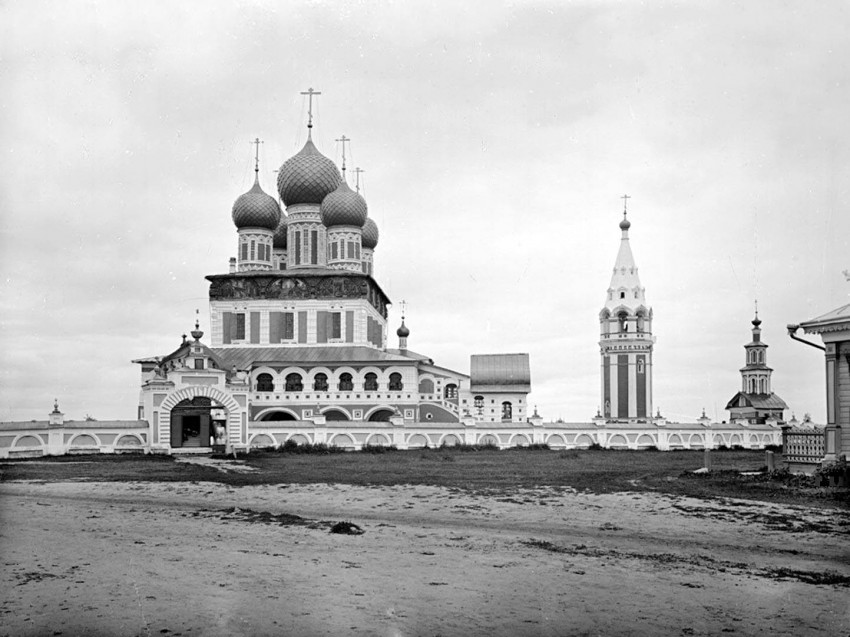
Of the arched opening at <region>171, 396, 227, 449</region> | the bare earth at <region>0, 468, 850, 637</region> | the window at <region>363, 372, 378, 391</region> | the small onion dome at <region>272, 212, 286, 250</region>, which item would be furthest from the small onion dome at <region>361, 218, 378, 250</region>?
the bare earth at <region>0, 468, 850, 637</region>

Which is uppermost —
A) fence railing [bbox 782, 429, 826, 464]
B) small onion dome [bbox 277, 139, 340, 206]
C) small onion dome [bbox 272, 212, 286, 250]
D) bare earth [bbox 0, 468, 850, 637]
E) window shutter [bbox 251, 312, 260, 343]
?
small onion dome [bbox 277, 139, 340, 206]

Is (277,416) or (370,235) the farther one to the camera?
(370,235)

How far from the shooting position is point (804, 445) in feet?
66.6

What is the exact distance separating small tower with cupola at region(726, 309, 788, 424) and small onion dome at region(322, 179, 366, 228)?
25419mm

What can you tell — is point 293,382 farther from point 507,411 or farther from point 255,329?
point 507,411

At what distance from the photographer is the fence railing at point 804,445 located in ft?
65.5

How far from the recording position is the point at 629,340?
195 ft

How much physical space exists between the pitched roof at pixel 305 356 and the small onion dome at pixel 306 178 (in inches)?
334

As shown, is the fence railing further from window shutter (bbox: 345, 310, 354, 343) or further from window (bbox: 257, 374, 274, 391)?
window shutter (bbox: 345, 310, 354, 343)

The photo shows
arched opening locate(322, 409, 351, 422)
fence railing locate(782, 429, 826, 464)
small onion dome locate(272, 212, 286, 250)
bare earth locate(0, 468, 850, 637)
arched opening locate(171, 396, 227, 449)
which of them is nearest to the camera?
bare earth locate(0, 468, 850, 637)

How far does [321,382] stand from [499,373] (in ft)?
31.4

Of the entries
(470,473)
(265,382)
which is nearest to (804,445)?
(470,473)

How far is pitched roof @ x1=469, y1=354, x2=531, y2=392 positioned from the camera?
49969 millimetres

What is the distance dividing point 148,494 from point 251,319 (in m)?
32.5
